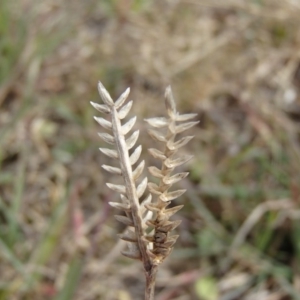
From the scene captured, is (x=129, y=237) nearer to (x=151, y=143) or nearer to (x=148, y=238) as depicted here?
(x=148, y=238)

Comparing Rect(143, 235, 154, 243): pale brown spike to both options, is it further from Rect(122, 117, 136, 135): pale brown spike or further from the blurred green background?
the blurred green background

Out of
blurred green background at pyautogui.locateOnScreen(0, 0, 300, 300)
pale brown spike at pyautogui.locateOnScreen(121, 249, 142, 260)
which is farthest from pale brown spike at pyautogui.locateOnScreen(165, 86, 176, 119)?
blurred green background at pyautogui.locateOnScreen(0, 0, 300, 300)

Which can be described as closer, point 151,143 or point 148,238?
point 148,238

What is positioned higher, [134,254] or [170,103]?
[170,103]

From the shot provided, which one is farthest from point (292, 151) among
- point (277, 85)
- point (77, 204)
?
point (77, 204)

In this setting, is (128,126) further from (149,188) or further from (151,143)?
(151,143)

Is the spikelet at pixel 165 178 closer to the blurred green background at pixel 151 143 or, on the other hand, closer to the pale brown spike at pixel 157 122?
the pale brown spike at pixel 157 122

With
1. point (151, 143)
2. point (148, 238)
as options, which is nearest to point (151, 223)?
point (148, 238)

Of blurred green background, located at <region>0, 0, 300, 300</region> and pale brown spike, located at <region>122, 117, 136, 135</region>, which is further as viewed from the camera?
blurred green background, located at <region>0, 0, 300, 300</region>
